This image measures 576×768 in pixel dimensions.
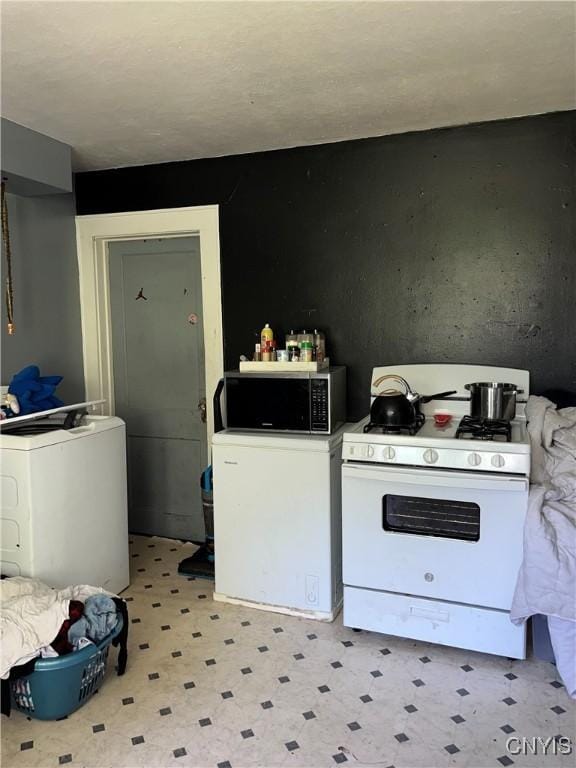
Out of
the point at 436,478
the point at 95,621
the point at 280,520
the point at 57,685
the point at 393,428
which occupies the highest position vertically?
the point at 393,428

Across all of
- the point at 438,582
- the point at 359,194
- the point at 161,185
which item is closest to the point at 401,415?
the point at 438,582

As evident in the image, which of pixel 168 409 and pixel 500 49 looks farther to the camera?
pixel 168 409

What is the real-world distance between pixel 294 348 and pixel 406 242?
764mm

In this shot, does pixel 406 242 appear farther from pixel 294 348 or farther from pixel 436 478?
pixel 436 478

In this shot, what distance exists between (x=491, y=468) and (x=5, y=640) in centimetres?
183

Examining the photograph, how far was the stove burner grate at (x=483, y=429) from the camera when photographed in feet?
8.16

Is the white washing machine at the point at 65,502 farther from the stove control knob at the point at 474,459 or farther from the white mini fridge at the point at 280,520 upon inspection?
the stove control knob at the point at 474,459

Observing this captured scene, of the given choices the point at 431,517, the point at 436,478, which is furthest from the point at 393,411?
the point at 431,517

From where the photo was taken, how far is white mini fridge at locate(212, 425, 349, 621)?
9.15ft

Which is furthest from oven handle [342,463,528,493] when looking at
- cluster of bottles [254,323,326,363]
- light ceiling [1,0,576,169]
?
light ceiling [1,0,576,169]

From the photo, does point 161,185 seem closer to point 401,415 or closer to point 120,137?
point 120,137

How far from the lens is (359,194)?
3104mm

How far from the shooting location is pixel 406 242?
304cm

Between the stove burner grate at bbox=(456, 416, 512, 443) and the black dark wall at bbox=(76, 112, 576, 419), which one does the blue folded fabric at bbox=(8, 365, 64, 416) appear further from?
the stove burner grate at bbox=(456, 416, 512, 443)
